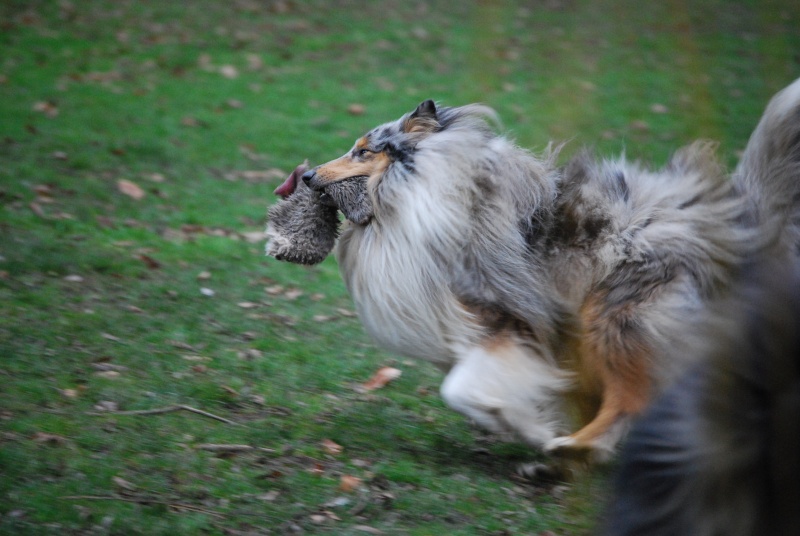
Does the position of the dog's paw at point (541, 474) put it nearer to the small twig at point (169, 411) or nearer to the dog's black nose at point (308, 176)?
the small twig at point (169, 411)

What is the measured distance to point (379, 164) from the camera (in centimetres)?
452

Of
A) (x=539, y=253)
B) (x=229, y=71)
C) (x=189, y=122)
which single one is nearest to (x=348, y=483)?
(x=539, y=253)

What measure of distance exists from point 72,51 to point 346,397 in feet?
31.4

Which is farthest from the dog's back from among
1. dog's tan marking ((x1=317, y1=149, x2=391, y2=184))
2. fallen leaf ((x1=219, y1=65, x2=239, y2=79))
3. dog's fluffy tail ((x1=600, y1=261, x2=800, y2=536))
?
fallen leaf ((x1=219, y1=65, x2=239, y2=79))

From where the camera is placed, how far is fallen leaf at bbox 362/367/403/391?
5.38 m

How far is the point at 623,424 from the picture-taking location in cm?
381

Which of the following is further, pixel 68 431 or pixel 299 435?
pixel 299 435

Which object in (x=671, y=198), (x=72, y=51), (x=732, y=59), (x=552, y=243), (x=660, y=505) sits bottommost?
(x=660, y=505)

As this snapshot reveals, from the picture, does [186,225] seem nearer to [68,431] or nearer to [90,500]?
[68,431]

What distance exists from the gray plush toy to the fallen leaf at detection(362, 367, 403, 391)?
1.10 m

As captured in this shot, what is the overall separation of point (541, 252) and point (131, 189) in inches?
220

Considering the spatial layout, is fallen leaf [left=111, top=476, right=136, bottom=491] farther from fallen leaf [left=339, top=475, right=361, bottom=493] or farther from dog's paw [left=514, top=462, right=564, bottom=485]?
dog's paw [left=514, top=462, right=564, bottom=485]

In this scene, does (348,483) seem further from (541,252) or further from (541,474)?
(541,252)

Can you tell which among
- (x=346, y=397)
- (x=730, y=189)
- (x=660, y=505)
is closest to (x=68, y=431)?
(x=346, y=397)
